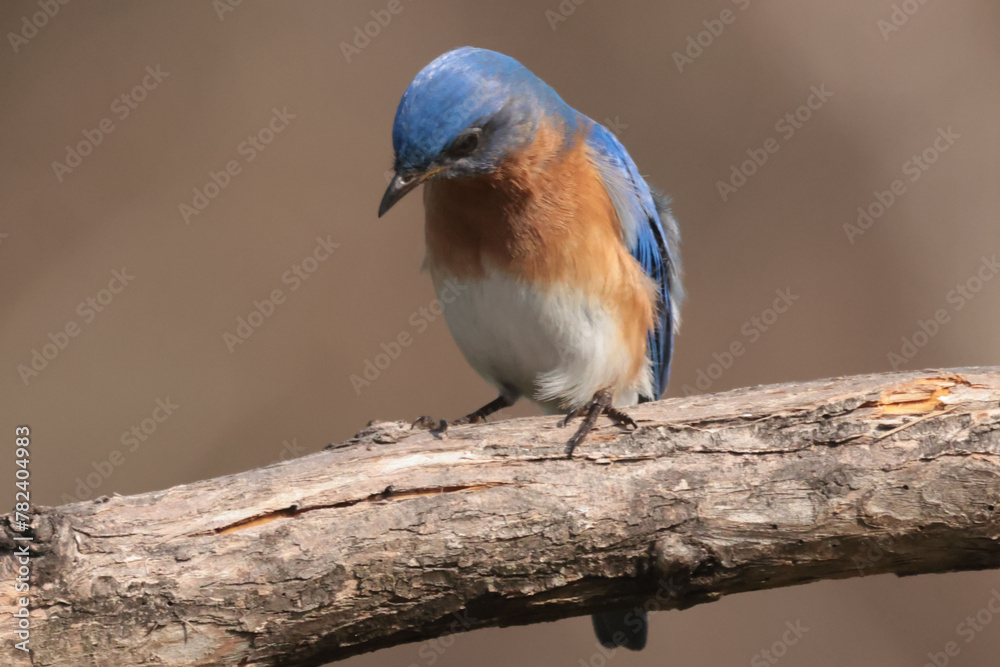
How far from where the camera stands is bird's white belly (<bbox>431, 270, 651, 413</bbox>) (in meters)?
2.95

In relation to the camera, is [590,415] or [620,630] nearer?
[590,415]

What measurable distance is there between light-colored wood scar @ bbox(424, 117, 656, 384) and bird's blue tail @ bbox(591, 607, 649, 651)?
0.93m

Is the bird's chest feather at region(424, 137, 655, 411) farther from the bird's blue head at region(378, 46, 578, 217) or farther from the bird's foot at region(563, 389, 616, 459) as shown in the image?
the bird's foot at region(563, 389, 616, 459)

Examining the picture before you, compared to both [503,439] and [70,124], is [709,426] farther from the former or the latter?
[70,124]

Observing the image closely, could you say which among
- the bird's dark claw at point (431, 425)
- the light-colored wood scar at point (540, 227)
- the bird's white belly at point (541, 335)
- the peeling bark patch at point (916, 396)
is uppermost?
the light-colored wood scar at point (540, 227)

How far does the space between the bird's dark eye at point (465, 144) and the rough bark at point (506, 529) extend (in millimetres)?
877

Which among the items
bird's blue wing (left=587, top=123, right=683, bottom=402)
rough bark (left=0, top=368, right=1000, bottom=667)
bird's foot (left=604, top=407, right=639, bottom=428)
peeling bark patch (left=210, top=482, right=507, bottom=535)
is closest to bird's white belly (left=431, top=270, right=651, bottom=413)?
bird's blue wing (left=587, top=123, right=683, bottom=402)

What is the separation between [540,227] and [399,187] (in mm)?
474

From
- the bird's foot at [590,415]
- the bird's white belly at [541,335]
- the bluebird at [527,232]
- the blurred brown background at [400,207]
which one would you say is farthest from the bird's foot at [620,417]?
the blurred brown background at [400,207]

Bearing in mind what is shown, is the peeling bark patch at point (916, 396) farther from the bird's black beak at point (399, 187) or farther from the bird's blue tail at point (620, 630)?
the bird's black beak at point (399, 187)

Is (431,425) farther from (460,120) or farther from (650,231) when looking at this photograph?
(650,231)

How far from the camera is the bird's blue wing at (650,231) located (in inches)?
126

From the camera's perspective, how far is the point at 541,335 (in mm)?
2990

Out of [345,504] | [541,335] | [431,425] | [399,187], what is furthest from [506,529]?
[399,187]
